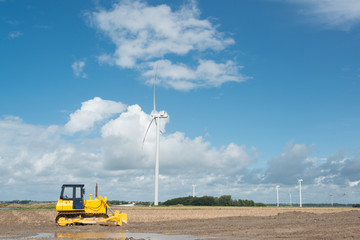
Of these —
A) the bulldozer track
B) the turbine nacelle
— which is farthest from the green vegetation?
the bulldozer track

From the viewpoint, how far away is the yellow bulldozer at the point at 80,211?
103 ft

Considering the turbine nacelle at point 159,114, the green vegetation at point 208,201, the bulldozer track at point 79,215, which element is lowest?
the green vegetation at point 208,201

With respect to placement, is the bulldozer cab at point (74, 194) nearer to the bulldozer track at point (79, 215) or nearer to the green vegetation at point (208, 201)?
the bulldozer track at point (79, 215)

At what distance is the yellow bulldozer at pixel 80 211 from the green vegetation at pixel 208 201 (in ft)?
232

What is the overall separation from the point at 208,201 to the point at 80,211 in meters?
72.4

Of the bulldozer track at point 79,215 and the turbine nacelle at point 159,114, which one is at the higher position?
the turbine nacelle at point 159,114

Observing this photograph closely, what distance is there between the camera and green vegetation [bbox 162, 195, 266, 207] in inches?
3989

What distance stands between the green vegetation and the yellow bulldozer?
70.7 metres

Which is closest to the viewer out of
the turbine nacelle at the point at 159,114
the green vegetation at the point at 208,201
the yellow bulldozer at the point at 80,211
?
the yellow bulldozer at the point at 80,211

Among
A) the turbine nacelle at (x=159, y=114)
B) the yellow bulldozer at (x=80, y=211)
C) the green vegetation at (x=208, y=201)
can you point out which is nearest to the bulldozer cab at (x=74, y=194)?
the yellow bulldozer at (x=80, y=211)

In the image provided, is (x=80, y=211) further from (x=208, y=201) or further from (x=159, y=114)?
(x=208, y=201)

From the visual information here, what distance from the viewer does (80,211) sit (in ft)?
105

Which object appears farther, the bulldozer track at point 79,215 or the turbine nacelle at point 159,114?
the turbine nacelle at point 159,114

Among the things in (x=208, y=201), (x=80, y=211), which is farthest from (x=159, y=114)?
(x=80, y=211)
